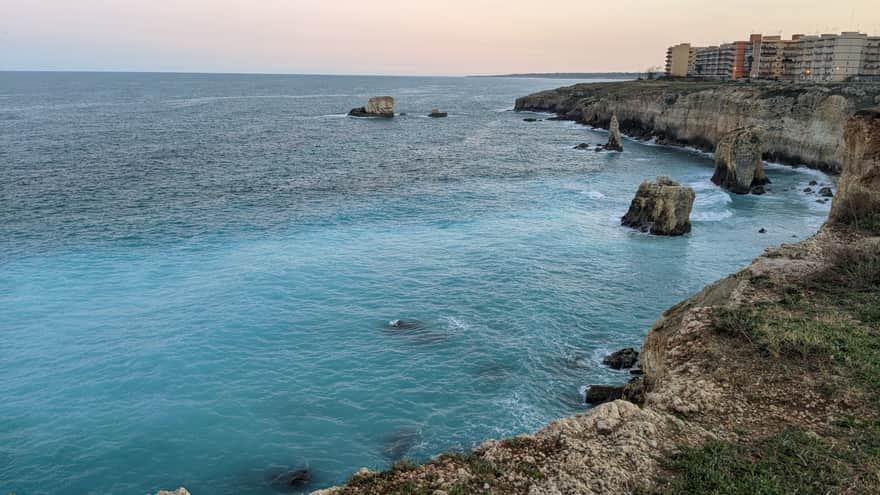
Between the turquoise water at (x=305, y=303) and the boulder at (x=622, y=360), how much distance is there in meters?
0.55

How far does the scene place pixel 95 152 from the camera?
73.3 metres

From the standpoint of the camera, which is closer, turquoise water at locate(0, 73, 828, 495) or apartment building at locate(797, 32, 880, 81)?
turquoise water at locate(0, 73, 828, 495)

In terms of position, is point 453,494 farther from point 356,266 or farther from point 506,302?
point 356,266

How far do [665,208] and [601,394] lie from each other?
25.3 meters

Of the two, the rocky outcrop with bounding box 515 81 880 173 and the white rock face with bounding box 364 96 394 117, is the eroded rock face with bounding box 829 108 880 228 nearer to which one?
the rocky outcrop with bounding box 515 81 880 173

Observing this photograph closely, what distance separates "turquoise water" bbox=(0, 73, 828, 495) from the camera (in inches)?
778

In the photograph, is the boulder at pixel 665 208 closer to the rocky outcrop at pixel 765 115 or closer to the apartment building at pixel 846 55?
the rocky outcrop at pixel 765 115

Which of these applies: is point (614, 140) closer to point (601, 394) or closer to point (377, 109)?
point (377, 109)

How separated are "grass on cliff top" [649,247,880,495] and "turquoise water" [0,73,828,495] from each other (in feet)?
27.3

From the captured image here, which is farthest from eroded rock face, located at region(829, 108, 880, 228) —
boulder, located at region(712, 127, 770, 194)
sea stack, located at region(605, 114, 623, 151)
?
sea stack, located at region(605, 114, 623, 151)

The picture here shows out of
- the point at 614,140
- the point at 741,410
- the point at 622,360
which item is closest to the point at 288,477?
the point at 741,410

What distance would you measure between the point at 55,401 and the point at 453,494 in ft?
62.6

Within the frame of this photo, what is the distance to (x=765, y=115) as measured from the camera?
7394 centimetres

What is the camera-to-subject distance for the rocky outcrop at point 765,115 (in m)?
66.6
